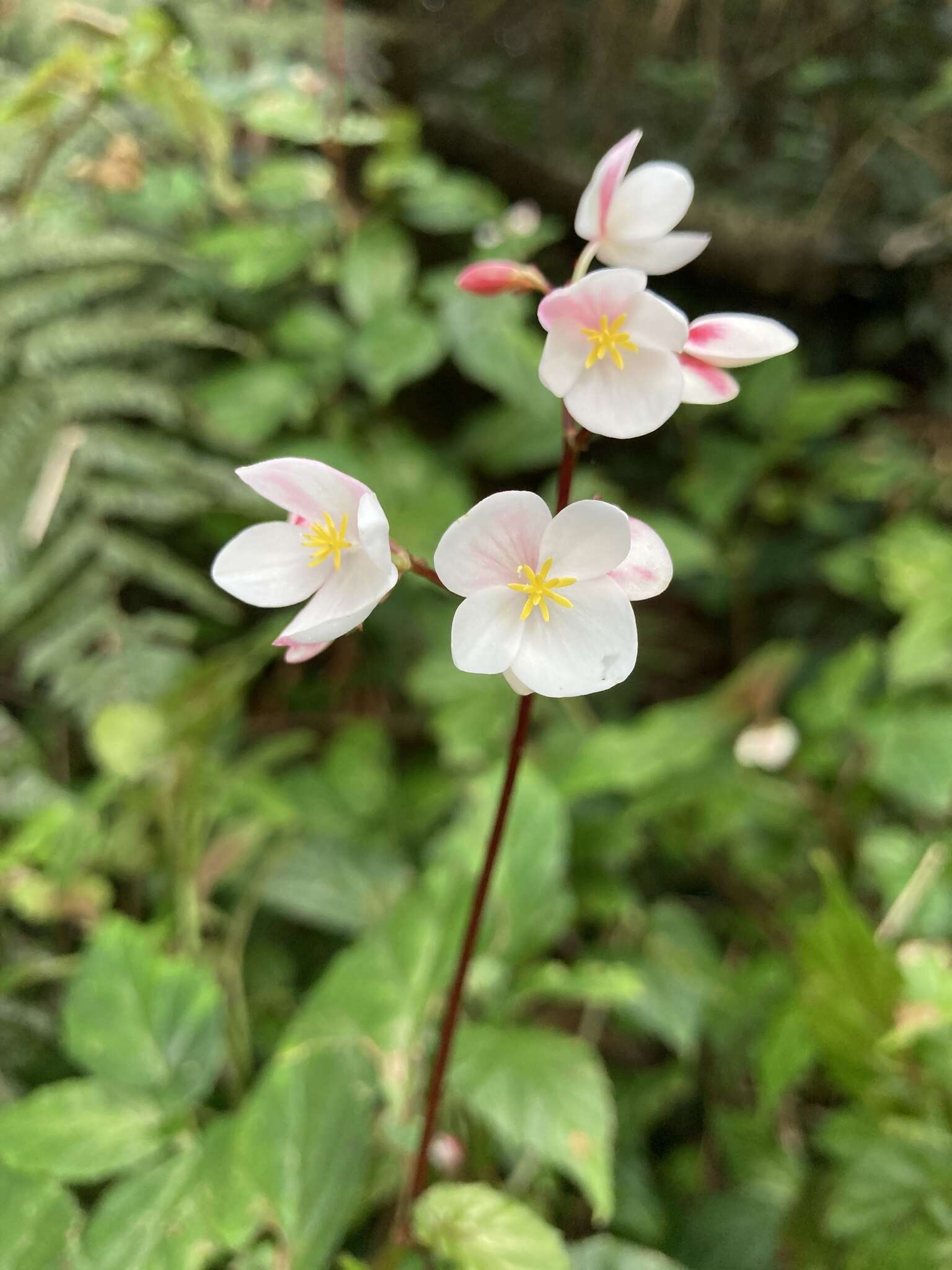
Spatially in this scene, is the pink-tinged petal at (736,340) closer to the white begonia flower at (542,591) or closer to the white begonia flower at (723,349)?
the white begonia flower at (723,349)

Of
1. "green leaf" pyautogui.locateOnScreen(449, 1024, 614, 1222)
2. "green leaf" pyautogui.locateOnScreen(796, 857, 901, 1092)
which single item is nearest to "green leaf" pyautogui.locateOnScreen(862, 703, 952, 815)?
Result: "green leaf" pyautogui.locateOnScreen(796, 857, 901, 1092)

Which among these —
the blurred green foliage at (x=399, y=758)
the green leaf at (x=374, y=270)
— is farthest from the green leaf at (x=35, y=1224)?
the green leaf at (x=374, y=270)

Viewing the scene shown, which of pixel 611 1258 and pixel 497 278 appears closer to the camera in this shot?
pixel 497 278

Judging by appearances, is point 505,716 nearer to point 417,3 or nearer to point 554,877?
point 554,877

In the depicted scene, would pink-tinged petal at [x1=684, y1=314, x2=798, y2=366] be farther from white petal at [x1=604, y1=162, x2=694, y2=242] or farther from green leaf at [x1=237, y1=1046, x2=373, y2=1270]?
green leaf at [x1=237, y1=1046, x2=373, y2=1270]

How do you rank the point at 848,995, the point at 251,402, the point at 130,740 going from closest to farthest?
the point at 848,995, the point at 130,740, the point at 251,402

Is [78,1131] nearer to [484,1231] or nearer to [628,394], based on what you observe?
[484,1231]

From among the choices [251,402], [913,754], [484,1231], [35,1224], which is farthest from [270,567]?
[913,754]
